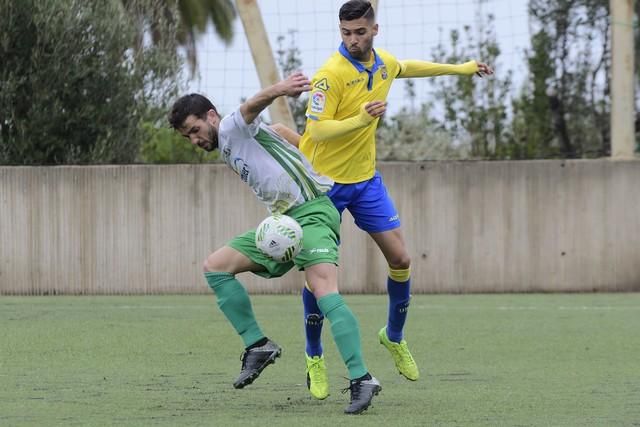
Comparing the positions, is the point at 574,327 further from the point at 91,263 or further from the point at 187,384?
the point at 91,263

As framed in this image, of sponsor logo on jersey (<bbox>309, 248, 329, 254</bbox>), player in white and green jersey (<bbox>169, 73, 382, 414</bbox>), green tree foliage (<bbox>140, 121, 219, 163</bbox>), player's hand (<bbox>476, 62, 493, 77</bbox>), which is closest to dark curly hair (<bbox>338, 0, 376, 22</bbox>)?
player in white and green jersey (<bbox>169, 73, 382, 414</bbox>)

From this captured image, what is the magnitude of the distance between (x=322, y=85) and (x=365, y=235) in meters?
8.17

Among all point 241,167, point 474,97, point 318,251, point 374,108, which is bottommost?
point 318,251

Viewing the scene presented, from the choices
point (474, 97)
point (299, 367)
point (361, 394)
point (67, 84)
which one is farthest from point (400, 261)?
point (474, 97)

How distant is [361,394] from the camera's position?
23.0 ft

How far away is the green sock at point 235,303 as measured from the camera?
771cm

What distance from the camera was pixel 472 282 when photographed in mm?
16031

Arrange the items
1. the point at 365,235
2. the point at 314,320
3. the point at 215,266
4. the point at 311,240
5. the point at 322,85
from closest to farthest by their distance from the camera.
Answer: the point at 311,240 → the point at 215,266 → the point at 322,85 → the point at 314,320 → the point at 365,235

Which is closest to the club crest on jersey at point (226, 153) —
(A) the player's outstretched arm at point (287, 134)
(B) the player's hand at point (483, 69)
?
(A) the player's outstretched arm at point (287, 134)

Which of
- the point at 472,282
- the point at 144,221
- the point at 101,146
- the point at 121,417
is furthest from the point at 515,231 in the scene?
the point at 121,417

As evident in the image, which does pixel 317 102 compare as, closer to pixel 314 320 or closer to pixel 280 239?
pixel 280 239

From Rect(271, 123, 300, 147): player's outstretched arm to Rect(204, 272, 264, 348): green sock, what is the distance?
81 centimetres

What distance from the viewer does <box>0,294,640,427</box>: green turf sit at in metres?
6.94

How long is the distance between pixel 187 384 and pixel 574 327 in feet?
15.2
